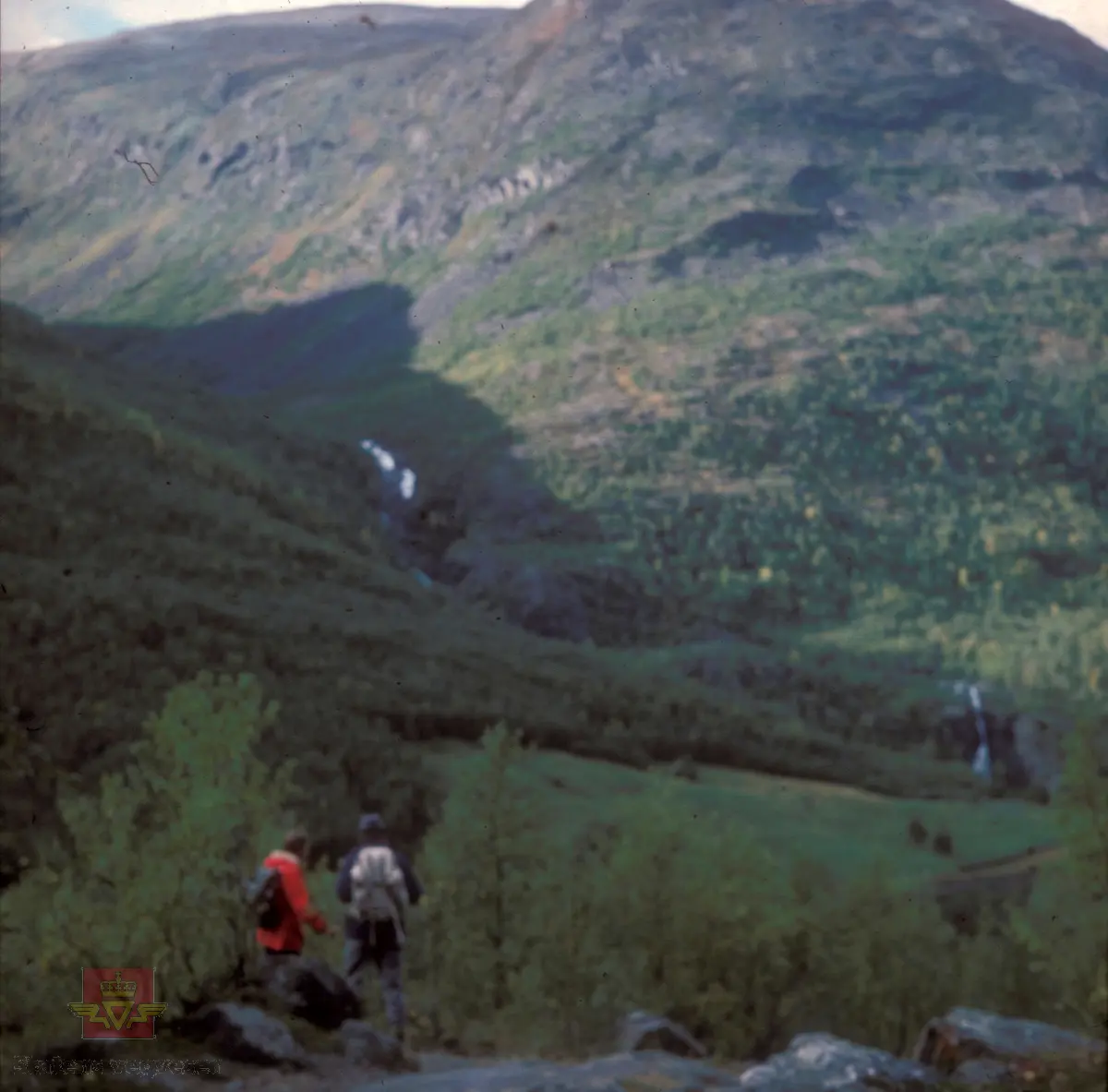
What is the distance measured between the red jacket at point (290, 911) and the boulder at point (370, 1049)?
1.60 m

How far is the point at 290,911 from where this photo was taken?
26781 millimetres

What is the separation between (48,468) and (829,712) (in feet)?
303

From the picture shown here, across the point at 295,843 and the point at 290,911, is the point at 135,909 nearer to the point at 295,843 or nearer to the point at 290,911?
the point at 290,911

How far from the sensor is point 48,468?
632 ft

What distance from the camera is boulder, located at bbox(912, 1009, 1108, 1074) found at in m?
22.0

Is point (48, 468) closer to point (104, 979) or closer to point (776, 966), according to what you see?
point (776, 966)

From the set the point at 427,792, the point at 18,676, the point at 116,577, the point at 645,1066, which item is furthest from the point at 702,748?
the point at 645,1066

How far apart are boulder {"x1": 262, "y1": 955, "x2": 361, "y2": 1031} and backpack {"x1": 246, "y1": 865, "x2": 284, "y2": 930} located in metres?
0.72

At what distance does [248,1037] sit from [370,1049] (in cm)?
205

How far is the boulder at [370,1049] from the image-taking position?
25.5 m

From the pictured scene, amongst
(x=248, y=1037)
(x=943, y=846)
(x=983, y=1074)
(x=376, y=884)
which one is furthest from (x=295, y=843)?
(x=943, y=846)

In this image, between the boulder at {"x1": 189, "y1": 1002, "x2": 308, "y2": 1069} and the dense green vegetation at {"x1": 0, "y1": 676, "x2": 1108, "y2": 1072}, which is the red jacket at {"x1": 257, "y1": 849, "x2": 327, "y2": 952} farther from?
the boulder at {"x1": 189, "y1": 1002, "x2": 308, "y2": 1069}

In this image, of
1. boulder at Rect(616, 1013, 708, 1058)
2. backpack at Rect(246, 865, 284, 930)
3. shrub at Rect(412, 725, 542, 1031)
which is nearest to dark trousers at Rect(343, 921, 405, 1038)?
backpack at Rect(246, 865, 284, 930)

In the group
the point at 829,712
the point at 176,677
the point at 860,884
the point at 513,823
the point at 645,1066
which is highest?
the point at 645,1066
